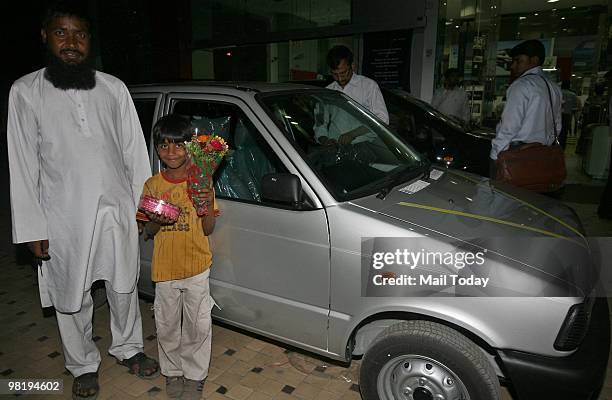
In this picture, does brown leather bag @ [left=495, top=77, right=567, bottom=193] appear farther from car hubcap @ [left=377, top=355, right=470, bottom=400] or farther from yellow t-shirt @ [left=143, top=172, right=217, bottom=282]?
yellow t-shirt @ [left=143, top=172, right=217, bottom=282]

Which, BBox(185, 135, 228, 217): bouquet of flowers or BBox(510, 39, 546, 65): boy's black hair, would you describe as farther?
BBox(510, 39, 546, 65): boy's black hair

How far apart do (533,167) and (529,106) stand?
0.69 metres

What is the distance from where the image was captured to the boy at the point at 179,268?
2.41 m

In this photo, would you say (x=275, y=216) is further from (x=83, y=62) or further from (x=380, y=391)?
(x=83, y=62)

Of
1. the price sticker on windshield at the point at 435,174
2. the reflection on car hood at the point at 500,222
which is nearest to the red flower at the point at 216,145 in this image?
the reflection on car hood at the point at 500,222

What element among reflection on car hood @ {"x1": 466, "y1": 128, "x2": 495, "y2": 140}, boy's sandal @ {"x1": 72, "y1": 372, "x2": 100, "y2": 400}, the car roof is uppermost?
the car roof

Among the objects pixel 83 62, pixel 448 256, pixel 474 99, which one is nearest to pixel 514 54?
pixel 448 256

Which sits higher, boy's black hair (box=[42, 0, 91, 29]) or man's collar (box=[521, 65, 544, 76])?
boy's black hair (box=[42, 0, 91, 29])

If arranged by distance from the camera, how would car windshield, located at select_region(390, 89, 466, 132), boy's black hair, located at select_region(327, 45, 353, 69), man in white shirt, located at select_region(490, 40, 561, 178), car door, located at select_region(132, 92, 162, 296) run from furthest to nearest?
car windshield, located at select_region(390, 89, 466, 132)
boy's black hair, located at select_region(327, 45, 353, 69)
man in white shirt, located at select_region(490, 40, 561, 178)
car door, located at select_region(132, 92, 162, 296)

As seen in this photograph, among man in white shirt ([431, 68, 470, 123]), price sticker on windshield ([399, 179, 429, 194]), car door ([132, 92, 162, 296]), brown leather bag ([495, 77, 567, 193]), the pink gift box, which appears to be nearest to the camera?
the pink gift box

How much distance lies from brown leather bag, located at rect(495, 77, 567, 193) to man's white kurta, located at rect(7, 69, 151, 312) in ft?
9.76

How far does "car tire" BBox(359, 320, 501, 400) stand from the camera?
2.08 meters

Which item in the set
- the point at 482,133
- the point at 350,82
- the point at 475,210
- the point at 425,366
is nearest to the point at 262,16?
the point at 482,133

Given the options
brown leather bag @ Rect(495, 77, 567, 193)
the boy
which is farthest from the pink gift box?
brown leather bag @ Rect(495, 77, 567, 193)
